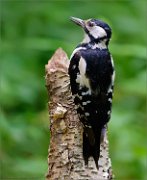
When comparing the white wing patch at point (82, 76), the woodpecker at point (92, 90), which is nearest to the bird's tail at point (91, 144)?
the woodpecker at point (92, 90)

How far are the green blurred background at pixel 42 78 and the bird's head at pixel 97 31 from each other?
1185 millimetres

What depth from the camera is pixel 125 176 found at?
301 inches

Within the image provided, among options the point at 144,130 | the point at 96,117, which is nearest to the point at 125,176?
the point at 144,130

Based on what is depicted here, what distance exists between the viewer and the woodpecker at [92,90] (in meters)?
5.70

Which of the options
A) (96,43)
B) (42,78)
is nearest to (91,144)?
(96,43)

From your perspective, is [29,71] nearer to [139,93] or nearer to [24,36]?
[24,36]

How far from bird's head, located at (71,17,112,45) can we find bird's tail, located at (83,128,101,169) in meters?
0.63

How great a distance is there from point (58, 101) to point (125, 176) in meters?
2.10

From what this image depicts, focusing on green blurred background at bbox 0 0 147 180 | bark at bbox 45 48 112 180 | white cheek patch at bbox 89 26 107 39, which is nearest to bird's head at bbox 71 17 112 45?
white cheek patch at bbox 89 26 107 39

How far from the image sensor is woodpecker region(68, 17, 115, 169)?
5703 mm

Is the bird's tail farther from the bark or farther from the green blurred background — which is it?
the green blurred background

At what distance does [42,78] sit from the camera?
842 cm

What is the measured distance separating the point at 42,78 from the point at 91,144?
2.82m

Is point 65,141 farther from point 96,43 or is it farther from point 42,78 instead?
point 42,78
